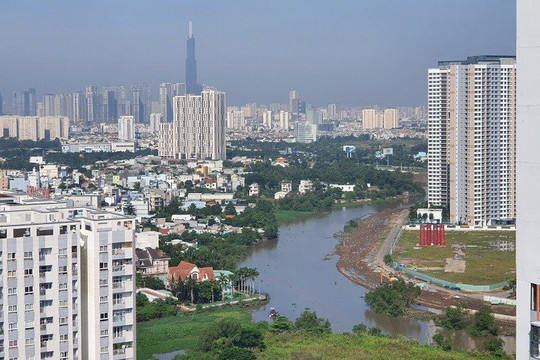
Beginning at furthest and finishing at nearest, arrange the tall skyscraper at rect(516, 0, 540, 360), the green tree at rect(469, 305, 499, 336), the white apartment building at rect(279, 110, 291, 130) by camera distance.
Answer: the white apartment building at rect(279, 110, 291, 130) < the green tree at rect(469, 305, 499, 336) < the tall skyscraper at rect(516, 0, 540, 360)

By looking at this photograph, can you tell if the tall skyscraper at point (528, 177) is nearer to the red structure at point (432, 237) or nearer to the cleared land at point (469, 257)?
the cleared land at point (469, 257)

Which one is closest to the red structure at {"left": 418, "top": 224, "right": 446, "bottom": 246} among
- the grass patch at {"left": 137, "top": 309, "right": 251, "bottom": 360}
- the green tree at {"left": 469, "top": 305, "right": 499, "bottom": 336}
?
the grass patch at {"left": 137, "top": 309, "right": 251, "bottom": 360}

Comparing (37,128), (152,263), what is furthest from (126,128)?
(152,263)

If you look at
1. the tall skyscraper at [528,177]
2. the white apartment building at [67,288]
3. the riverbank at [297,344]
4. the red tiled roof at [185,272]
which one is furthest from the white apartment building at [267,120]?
the tall skyscraper at [528,177]

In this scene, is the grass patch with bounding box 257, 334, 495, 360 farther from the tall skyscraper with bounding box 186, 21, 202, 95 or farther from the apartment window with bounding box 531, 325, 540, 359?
the tall skyscraper with bounding box 186, 21, 202, 95

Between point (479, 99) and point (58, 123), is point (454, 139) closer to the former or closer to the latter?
point (479, 99)

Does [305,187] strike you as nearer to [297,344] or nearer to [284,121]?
[297,344]
